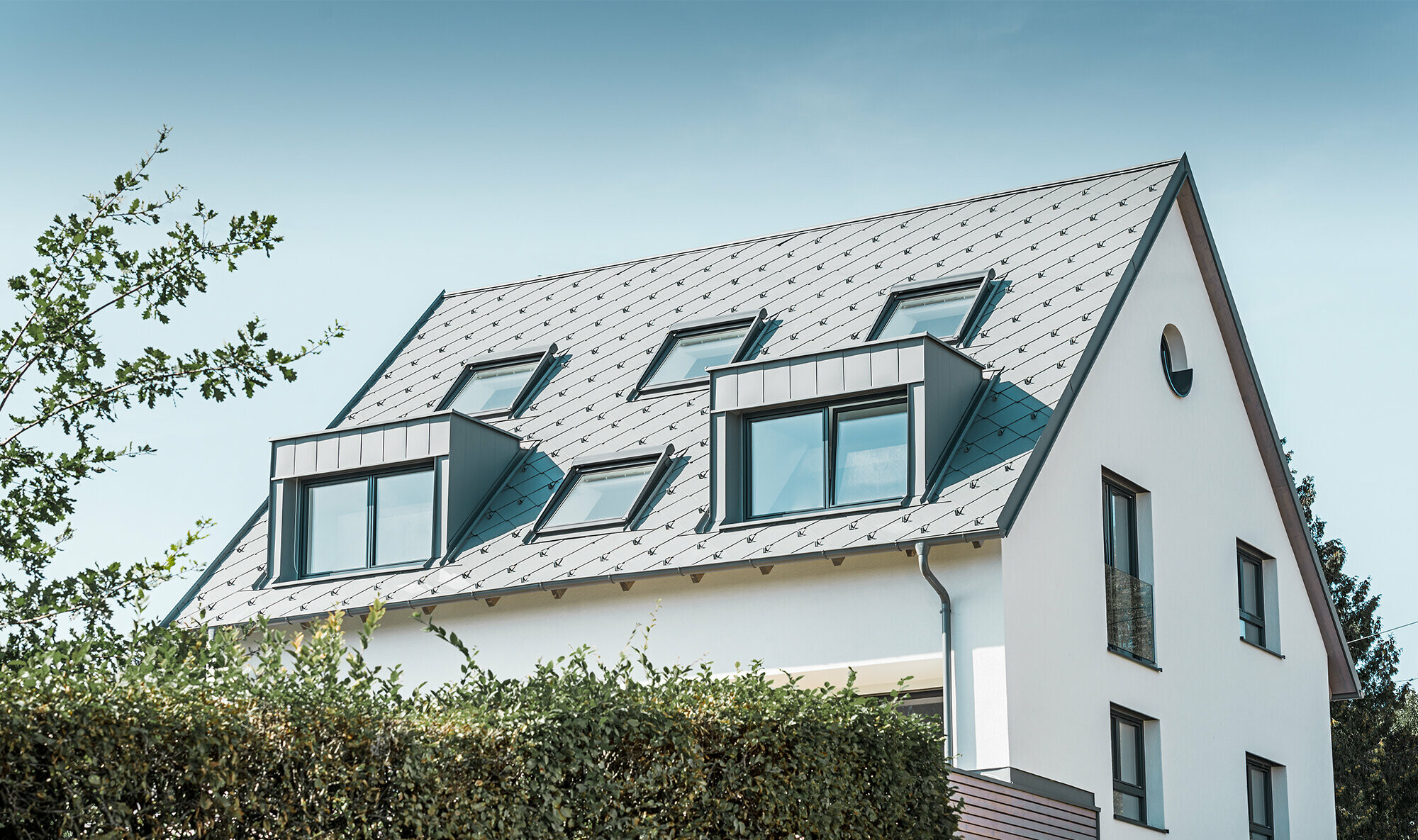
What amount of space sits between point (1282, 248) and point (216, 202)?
10015 millimetres

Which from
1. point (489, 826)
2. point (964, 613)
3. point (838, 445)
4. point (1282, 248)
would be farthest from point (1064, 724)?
point (489, 826)

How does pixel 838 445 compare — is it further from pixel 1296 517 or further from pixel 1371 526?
pixel 1371 526

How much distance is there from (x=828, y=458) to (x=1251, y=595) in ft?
24.5

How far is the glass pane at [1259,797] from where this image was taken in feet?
64.5

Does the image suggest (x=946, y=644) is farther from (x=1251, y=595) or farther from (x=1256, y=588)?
(x=1256, y=588)

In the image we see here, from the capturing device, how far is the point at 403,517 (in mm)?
A: 18547

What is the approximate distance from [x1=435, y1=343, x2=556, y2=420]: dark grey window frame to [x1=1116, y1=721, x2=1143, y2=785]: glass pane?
26.3ft

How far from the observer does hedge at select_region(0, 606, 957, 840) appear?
6.07m

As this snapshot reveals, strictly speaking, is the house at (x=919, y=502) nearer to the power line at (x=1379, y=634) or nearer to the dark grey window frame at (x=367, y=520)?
the dark grey window frame at (x=367, y=520)

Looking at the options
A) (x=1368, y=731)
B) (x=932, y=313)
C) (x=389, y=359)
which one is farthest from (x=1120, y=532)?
(x=1368, y=731)

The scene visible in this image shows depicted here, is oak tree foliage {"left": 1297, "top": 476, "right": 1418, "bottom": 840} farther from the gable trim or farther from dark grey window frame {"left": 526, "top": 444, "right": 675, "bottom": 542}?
dark grey window frame {"left": 526, "top": 444, "right": 675, "bottom": 542}

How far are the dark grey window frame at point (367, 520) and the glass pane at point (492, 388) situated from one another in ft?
6.50

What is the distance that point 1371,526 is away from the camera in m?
37.0

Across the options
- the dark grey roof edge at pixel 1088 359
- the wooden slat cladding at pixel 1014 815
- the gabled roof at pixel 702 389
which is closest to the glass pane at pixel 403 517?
the gabled roof at pixel 702 389
